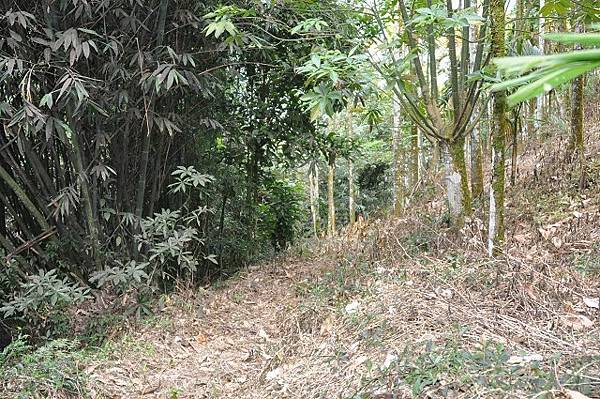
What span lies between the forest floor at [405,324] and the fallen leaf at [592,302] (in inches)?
0.6

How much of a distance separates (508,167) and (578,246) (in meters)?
2.61

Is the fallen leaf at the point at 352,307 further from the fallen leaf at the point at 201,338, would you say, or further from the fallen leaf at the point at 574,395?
the fallen leaf at the point at 574,395

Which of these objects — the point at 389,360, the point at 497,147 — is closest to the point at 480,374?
the point at 389,360

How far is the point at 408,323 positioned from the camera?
8.98ft

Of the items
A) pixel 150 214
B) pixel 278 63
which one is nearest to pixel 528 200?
pixel 278 63

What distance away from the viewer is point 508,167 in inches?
233

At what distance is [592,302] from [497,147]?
3.36ft

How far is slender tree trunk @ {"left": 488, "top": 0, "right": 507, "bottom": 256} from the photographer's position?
297 centimetres

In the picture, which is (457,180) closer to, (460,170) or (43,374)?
(460,170)

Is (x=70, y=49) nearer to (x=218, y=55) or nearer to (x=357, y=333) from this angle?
(x=218, y=55)

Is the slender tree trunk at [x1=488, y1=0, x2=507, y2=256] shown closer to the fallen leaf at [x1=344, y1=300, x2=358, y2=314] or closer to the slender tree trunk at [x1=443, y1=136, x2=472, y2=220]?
the slender tree trunk at [x1=443, y1=136, x2=472, y2=220]

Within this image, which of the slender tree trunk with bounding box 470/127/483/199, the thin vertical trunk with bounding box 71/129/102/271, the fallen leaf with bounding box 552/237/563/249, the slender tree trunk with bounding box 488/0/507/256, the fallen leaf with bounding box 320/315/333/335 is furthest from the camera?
the slender tree trunk with bounding box 470/127/483/199

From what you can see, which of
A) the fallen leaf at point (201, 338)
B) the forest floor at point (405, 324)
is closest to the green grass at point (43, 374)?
the forest floor at point (405, 324)

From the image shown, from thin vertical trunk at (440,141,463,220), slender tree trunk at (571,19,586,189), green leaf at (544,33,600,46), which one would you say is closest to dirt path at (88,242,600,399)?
thin vertical trunk at (440,141,463,220)
